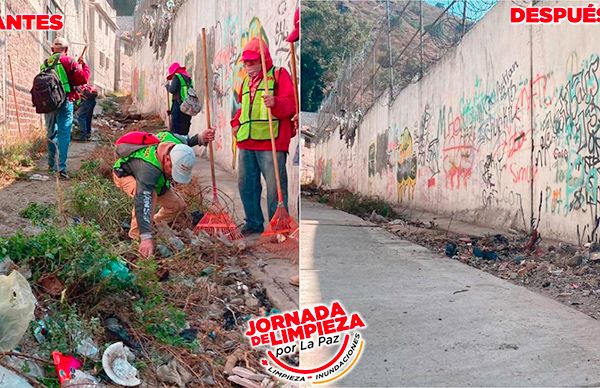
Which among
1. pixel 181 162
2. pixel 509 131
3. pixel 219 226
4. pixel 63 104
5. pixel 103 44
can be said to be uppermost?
pixel 103 44

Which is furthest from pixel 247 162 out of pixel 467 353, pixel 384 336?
pixel 467 353

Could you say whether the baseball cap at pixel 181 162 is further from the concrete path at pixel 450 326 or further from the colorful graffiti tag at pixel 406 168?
the colorful graffiti tag at pixel 406 168

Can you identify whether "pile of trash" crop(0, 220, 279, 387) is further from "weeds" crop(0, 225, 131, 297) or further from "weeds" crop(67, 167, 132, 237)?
"weeds" crop(67, 167, 132, 237)

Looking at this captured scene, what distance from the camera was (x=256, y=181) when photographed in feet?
17.2

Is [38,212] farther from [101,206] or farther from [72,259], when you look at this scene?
[72,259]

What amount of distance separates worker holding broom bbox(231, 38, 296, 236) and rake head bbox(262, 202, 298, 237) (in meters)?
0.14

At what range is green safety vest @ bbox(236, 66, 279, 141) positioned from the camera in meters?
4.99

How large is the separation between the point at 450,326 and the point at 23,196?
13.9ft

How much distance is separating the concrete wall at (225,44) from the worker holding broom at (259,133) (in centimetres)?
39

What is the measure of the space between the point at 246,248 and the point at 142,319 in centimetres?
180

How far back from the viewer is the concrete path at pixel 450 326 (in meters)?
3.04

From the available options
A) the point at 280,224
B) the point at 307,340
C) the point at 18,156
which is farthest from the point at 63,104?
the point at 307,340

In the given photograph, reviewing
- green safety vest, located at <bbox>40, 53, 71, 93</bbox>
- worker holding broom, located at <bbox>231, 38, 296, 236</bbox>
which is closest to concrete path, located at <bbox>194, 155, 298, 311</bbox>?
worker holding broom, located at <bbox>231, 38, 296, 236</bbox>

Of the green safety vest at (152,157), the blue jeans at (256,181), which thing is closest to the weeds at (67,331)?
the green safety vest at (152,157)
